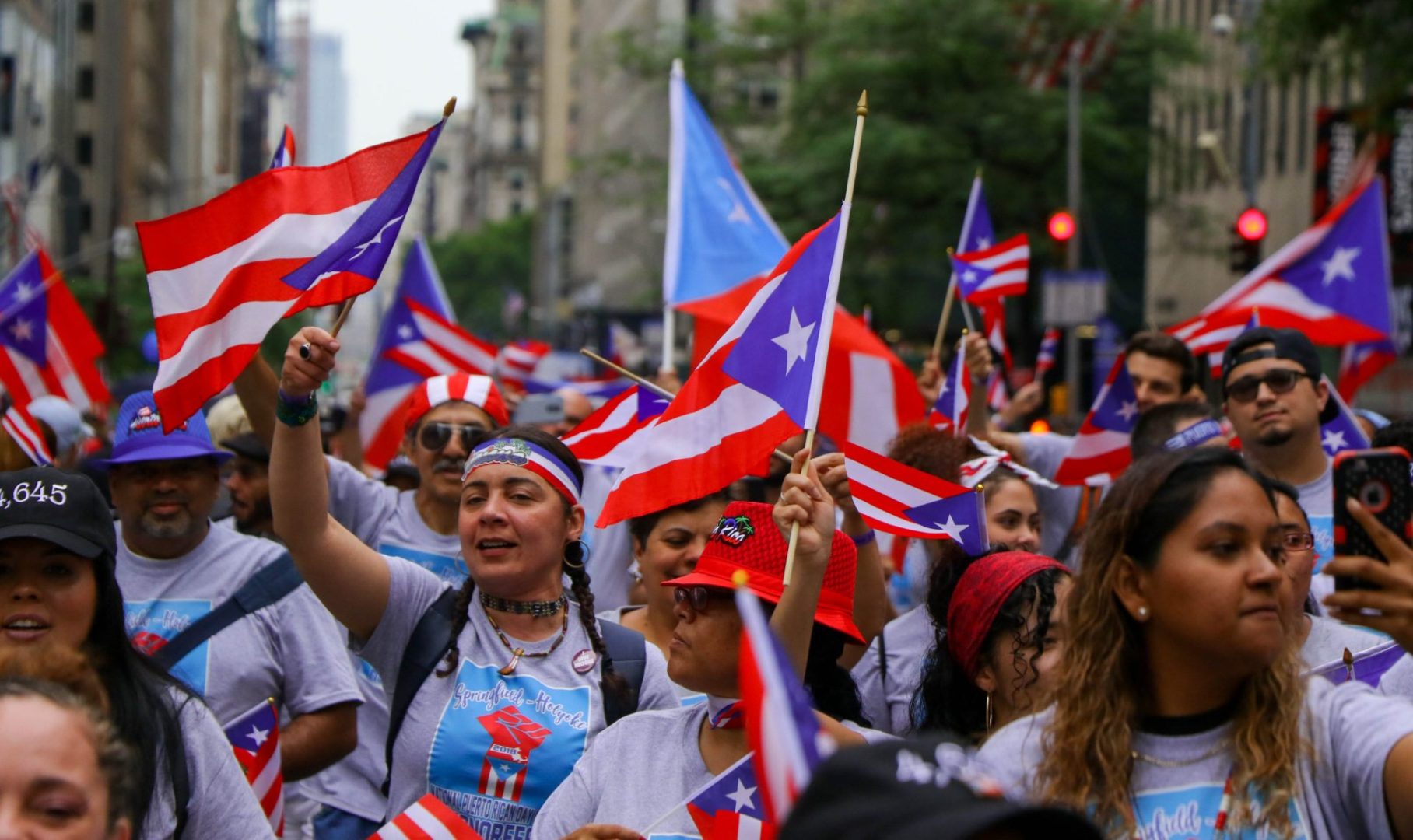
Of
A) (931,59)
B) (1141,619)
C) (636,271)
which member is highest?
(931,59)

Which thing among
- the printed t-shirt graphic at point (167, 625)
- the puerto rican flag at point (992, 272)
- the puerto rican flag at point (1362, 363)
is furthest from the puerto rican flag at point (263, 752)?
the puerto rican flag at point (1362, 363)

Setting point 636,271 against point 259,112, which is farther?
point 259,112

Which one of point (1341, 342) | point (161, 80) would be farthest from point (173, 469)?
point (161, 80)

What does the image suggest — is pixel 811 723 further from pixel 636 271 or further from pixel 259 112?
pixel 259 112

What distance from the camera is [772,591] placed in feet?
13.1

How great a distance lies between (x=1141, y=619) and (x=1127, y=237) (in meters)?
50.1

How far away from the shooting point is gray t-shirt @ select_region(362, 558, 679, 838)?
14.5ft

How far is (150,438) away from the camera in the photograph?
5.57 meters

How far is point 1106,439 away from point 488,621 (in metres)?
3.61

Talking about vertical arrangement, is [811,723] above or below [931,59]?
below

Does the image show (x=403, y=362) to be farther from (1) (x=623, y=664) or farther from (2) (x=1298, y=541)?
(2) (x=1298, y=541)

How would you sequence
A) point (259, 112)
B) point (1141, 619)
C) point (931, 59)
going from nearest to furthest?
1. point (1141, 619)
2. point (931, 59)
3. point (259, 112)

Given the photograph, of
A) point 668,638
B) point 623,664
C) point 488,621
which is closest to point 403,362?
point 668,638

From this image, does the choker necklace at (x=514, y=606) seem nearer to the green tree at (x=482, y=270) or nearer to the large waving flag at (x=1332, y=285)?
the large waving flag at (x=1332, y=285)
